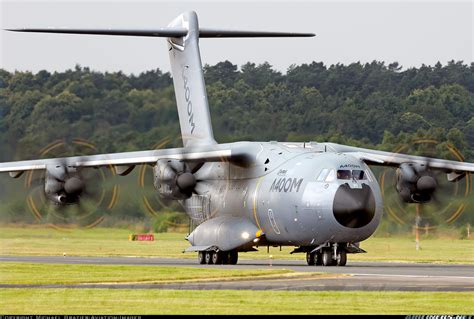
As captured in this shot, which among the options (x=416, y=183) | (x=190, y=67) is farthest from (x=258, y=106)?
(x=416, y=183)

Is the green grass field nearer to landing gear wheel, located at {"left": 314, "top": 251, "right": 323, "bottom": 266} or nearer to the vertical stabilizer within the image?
landing gear wheel, located at {"left": 314, "top": 251, "right": 323, "bottom": 266}

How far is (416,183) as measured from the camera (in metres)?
43.8

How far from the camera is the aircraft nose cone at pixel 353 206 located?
3991 cm

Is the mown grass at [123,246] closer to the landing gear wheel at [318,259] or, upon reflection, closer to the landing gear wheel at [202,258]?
the landing gear wheel at [202,258]

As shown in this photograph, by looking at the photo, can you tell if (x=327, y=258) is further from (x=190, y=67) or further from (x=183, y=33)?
(x=183, y=33)

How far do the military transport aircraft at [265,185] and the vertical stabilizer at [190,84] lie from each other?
0.07 meters

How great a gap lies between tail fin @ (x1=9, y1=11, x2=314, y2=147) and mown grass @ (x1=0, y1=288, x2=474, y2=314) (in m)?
18.9

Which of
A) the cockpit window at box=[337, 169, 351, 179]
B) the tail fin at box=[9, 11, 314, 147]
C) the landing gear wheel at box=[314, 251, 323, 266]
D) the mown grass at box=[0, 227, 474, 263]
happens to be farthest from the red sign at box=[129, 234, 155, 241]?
the cockpit window at box=[337, 169, 351, 179]

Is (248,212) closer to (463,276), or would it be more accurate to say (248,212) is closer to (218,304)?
(463,276)

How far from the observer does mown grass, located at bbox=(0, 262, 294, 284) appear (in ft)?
108

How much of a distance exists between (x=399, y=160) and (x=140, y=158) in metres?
8.51

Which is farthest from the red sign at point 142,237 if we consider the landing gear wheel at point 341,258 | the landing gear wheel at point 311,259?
the landing gear wheel at point 341,258

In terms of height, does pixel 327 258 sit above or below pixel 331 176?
below

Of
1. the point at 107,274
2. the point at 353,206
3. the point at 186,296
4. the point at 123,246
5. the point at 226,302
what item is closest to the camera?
the point at 226,302
